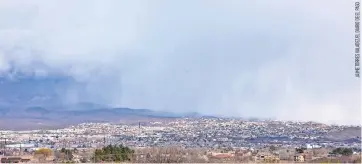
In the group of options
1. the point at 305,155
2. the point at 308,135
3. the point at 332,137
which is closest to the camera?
the point at 305,155

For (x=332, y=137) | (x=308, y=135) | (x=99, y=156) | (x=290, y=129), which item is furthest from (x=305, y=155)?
(x=290, y=129)

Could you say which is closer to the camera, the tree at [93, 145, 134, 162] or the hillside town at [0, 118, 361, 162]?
the tree at [93, 145, 134, 162]

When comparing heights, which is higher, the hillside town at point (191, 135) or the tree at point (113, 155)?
the hillside town at point (191, 135)

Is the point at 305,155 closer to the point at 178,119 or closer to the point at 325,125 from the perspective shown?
the point at 325,125

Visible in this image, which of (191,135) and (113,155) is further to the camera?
(191,135)

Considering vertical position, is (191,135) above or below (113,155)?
above

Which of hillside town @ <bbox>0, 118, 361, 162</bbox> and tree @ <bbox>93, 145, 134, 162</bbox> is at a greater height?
hillside town @ <bbox>0, 118, 361, 162</bbox>

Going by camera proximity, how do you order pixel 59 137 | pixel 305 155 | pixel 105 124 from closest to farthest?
pixel 305 155, pixel 59 137, pixel 105 124

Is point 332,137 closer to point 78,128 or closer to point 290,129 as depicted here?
point 290,129

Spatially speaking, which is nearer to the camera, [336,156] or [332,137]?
[336,156]

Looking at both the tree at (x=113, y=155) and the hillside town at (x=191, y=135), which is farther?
the hillside town at (x=191, y=135)
